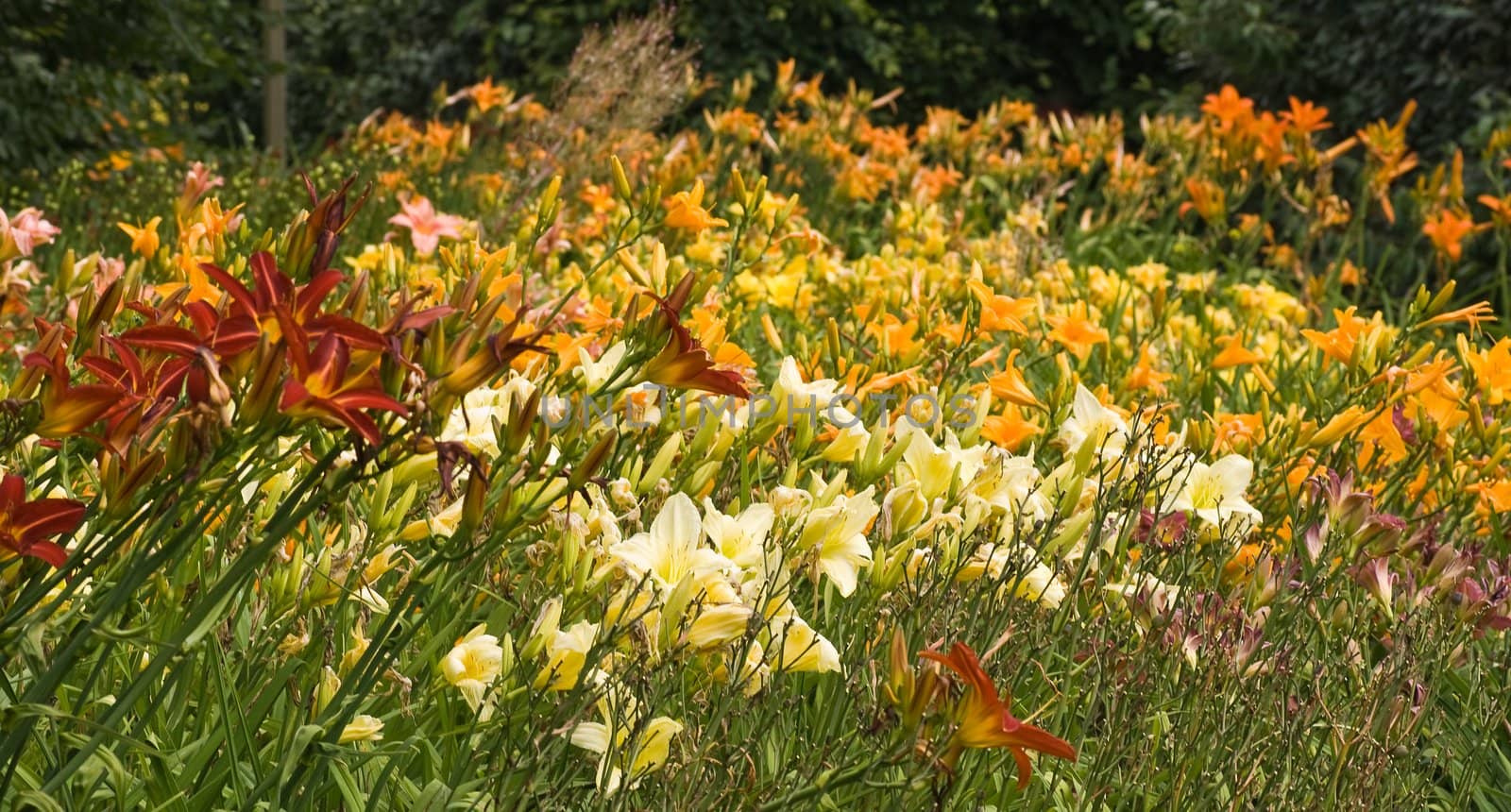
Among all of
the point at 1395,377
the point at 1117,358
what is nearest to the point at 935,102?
the point at 1117,358

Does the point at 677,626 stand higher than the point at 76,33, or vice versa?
the point at 677,626

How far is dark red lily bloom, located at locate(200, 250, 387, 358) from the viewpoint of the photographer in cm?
106

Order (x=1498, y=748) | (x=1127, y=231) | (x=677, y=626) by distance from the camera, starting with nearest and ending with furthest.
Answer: (x=677, y=626)
(x=1498, y=748)
(x=1127, y=231)

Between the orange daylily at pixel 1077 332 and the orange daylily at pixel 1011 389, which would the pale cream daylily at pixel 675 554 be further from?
the orange daylily at pixel 1077 332

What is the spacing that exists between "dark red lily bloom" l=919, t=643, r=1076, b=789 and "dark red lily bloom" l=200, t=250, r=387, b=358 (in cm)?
46

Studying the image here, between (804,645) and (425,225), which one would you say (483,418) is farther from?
(425,225)

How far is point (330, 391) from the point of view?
1068 mm

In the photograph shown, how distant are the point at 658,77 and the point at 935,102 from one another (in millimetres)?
5753

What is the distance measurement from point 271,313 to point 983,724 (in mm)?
Answer: 602

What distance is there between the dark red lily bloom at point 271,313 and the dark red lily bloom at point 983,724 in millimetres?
463

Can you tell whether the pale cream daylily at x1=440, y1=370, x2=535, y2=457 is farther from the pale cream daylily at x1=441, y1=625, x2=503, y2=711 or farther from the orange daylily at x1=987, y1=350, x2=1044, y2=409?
the orange daylily at x1=987, y1=350, x2=1044, y2=409

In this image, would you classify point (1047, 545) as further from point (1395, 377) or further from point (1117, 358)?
point (1117, 358)

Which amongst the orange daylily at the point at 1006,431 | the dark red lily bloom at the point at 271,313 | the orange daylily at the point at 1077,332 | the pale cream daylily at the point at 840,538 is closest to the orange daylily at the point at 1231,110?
the orange daylily at the point at 1077,332

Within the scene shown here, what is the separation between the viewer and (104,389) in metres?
1.15
